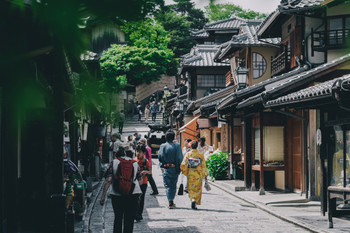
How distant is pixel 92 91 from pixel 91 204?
12704 millimetres

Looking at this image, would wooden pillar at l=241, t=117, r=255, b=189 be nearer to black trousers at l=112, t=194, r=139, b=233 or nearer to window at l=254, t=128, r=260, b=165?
window at l=254, t=128, r=260, b=165

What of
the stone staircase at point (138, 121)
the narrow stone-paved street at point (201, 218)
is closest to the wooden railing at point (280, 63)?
the narrow stone-paved street at point (201, 218)

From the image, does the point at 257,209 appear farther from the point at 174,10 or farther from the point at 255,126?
the point at 174,10

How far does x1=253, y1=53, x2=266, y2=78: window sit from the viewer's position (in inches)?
949

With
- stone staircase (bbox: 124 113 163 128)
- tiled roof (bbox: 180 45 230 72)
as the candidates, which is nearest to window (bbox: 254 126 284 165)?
tiled roof (bbox: 180 45 230 72)

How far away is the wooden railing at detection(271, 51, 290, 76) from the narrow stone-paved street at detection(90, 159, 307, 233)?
6.03m

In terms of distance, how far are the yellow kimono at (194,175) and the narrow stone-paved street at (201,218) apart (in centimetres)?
41

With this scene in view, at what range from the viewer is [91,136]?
23031mm

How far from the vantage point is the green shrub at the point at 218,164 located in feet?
76.7

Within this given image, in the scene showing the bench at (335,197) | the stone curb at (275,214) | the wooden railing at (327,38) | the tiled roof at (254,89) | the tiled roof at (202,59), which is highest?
the tiled roof at (202,59)

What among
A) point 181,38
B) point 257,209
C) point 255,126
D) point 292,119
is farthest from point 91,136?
point 181,38

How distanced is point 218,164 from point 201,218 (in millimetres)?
11272

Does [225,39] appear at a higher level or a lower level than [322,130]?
higher

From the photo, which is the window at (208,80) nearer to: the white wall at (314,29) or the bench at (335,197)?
the white wall at (314,29)
